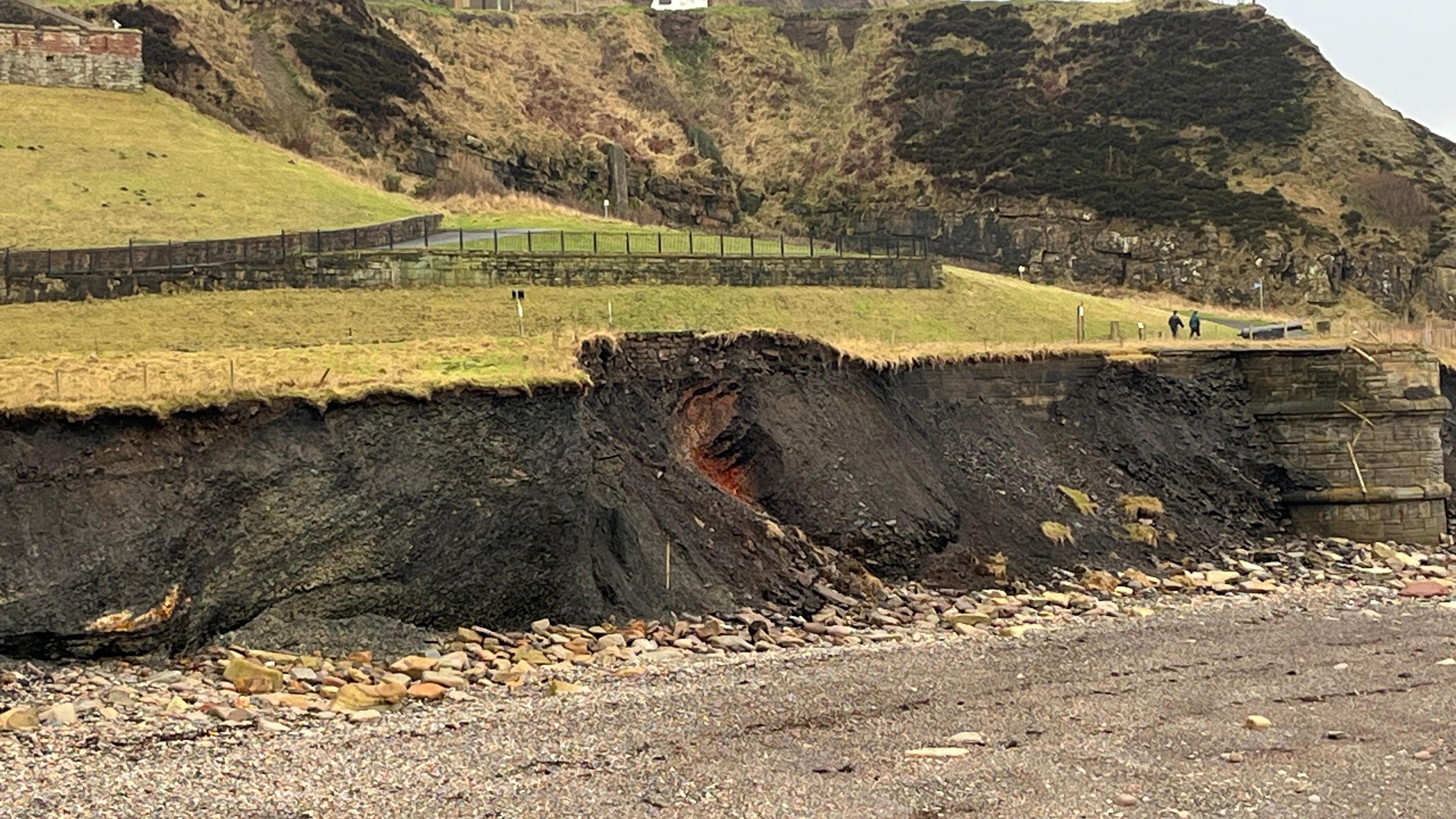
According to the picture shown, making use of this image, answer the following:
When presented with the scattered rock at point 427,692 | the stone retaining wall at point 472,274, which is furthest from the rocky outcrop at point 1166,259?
the scattered rock at point 427,692

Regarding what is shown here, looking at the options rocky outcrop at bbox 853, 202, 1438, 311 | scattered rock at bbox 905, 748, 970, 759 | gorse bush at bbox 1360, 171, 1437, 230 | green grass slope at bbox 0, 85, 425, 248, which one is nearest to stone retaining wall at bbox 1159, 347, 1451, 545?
scattered rock at bbox 905, 748, 970, 759

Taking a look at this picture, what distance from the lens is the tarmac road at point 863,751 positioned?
13.7 metres

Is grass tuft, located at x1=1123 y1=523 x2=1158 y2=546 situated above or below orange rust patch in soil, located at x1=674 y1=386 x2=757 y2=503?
below

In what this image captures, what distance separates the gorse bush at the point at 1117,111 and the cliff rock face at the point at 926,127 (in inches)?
5.1

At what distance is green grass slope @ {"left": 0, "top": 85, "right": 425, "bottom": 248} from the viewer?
37969mm

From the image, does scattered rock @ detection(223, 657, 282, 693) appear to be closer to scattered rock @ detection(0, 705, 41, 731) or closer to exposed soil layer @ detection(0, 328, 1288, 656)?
exposed soil layer @ detection(0, 328, 1288, 656)

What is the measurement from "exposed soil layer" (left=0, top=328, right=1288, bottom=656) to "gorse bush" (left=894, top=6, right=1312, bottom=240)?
111 ft

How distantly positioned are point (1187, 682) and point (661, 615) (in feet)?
23.6

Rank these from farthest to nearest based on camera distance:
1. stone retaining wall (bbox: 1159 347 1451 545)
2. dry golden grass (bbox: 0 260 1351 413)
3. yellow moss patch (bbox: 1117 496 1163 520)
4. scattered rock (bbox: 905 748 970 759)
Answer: stone retaining wall (bbox: 1159 347 1451 545) < yellow moss patch (bbox: 1117 496 1163 520) < dry golden grass (bbox: 0 260 1351 413) < scattered rock (bbox: 905 748 970 759)

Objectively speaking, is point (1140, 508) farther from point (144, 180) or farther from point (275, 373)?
point (144, 180)

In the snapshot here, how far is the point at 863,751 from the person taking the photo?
15555 millimetres

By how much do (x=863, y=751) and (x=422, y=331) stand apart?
1919cm

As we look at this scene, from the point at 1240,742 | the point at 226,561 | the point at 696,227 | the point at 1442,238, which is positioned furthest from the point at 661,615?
the point at 1442,238

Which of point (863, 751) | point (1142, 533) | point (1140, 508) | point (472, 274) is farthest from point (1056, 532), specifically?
point (472, 274)
